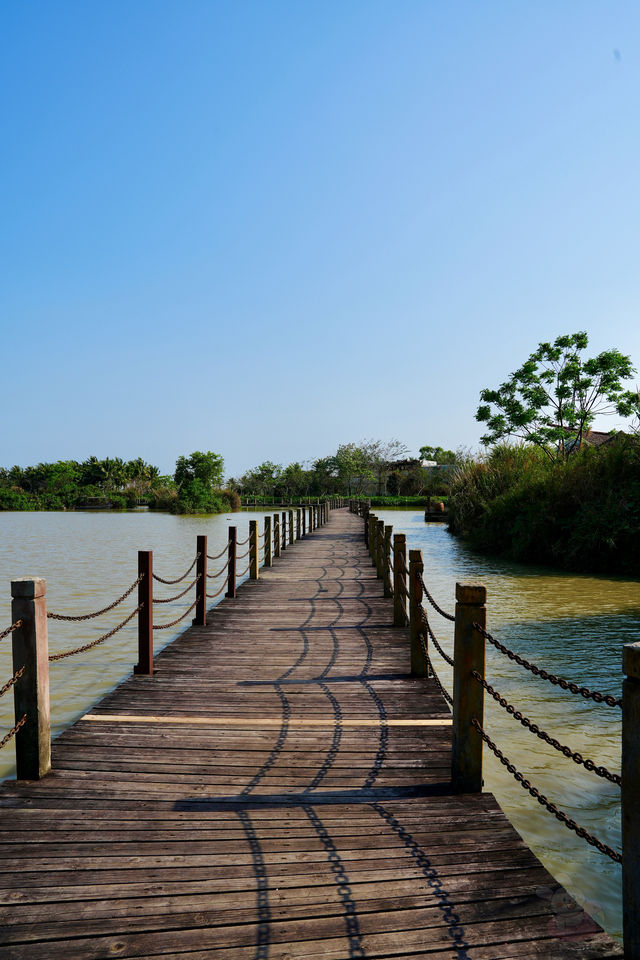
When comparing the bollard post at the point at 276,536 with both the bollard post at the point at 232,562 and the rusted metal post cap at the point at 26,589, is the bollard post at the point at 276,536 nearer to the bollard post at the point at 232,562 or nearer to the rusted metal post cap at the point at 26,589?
the bollard post at the point at 232,562

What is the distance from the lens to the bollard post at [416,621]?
561 centimetres

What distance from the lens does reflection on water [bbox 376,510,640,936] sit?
3.81 m

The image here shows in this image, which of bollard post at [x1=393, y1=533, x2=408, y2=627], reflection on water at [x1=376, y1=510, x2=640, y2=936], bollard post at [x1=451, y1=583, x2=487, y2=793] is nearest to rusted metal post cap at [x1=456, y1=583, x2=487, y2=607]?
bollard post at [x1=451, y1=583, x2=487, y2=793]

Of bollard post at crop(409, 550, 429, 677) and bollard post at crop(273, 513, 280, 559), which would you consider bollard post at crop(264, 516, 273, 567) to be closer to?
bollard post at crop(273, 513, 280, 559)

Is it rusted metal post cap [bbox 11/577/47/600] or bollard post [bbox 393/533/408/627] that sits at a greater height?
rusted metal post cap [bbox 11/577/47/600]

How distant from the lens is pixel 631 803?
210 cm

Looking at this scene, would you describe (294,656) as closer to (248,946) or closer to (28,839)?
(28,839)

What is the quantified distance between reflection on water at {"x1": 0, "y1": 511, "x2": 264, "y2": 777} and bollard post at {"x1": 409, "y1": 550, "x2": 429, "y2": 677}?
347 centimetres

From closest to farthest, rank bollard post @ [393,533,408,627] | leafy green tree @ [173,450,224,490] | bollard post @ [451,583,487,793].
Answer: bollard post @ [451,583,487,793], bollard post @ [393,533,408,627], leafy green tree @ [173,450,224,490]

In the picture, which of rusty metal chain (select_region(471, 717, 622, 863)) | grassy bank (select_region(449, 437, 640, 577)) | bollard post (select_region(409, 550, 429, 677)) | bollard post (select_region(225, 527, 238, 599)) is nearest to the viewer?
rusty metal chain (select_region(471, 717, 622, 863))

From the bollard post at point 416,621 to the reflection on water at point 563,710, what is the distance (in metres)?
0.90

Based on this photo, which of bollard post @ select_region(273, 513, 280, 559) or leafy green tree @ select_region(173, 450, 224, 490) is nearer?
bollard post @ select_region(273, 513, 280, 559)

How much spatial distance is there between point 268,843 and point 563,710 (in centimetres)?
471

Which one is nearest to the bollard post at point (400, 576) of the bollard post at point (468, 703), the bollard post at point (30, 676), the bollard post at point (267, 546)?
the bollard post at point (468, 703)
